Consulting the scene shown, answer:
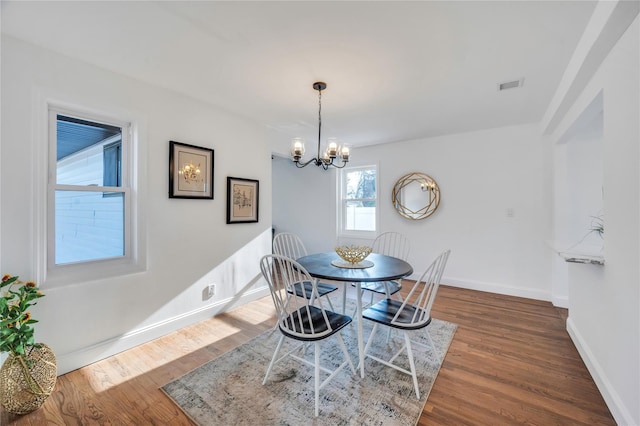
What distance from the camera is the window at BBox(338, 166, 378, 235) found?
5.06 meters

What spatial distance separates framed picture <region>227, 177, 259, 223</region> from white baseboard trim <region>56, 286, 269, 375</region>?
978 millimetres

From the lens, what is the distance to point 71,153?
2.24 metres

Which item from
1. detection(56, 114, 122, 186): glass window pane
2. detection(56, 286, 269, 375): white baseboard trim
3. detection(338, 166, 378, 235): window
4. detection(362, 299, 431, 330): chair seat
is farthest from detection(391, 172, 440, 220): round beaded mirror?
detection(56, 114, 122, 186): glass window pane

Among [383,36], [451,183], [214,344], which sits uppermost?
[383,36]

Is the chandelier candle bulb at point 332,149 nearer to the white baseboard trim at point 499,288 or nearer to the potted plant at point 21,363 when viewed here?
the potted plant at point 21,363

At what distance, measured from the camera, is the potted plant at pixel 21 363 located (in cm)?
159

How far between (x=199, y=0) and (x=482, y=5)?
Result: 63.8 inches

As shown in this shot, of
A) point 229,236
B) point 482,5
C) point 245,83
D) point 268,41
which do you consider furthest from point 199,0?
point 229,236

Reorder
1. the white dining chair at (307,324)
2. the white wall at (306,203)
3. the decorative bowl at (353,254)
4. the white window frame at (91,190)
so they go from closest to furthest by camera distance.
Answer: the white dining chair at (307,324)
the white window frame at (91,190)
the decorative bowl at (353,254)
the white wall at (306,203)

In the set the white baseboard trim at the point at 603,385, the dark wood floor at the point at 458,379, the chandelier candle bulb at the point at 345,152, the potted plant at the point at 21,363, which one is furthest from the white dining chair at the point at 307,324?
the white baseboard trim at the point at 603,385

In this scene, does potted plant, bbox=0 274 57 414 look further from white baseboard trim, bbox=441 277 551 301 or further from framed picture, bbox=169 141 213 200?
white baseboard trim, bbox=441 277 551 301

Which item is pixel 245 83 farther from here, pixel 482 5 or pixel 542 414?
pixel 542 414

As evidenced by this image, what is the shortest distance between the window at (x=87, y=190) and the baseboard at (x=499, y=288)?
4.28 metres

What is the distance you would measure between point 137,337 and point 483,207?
4.50m
